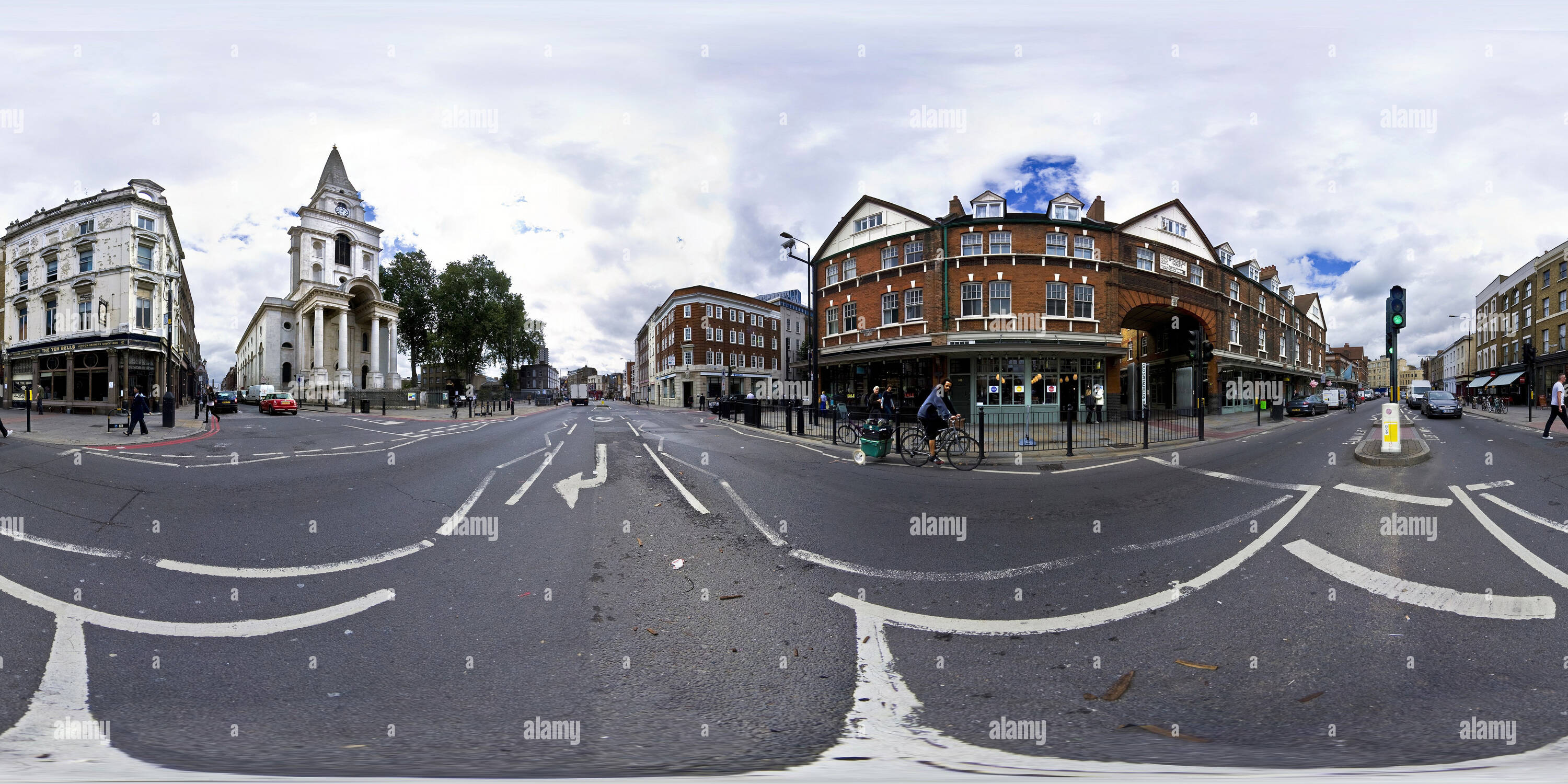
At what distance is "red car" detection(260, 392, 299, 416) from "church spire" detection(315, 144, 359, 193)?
34.7 metres

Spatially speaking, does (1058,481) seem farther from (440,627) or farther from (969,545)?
(440,627)

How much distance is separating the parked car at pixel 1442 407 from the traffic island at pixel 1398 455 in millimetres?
21688

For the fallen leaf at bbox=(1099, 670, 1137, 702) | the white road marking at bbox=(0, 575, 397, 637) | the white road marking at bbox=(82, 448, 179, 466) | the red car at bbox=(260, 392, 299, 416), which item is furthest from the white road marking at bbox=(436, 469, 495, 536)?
the red car at bbox=(260, 392, 299, 416)

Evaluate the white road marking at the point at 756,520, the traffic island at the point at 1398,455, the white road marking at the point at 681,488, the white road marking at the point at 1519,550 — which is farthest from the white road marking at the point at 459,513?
the traffic island at the point at 1398,455

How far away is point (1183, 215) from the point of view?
102 feet

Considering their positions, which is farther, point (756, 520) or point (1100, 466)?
point (1100, 466)

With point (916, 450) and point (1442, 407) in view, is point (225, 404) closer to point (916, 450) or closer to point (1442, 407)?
point (916, 450)

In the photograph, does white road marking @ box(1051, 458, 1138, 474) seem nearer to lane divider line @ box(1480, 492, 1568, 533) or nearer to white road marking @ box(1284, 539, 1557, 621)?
lane divider line @ box(1480, 492, 1568, 533)

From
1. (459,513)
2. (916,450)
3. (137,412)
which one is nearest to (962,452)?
(916,450)

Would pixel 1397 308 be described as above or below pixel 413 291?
below

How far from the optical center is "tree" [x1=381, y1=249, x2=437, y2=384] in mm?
59812

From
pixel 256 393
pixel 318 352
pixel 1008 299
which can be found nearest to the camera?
pixel 1008 299

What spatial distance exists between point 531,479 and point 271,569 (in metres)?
4.86

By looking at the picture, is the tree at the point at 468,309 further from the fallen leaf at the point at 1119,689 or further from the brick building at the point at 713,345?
the fallen leaf at the point at 1119,689
